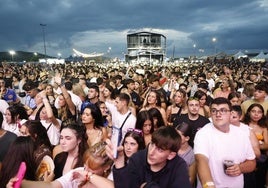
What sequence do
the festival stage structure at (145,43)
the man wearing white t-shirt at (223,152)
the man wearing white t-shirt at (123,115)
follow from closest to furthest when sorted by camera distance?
the man wearing white t-shirt at (223,152) < the man wearing white t-shirt at (123,115) < the festival stage structure at (145,43)

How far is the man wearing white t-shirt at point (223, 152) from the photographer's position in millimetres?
3287

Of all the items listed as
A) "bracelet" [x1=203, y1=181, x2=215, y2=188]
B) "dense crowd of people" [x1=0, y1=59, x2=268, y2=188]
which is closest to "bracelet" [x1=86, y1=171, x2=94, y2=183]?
"dense crowd of people" [x1=0, y1=59, x2=268, y2=188]

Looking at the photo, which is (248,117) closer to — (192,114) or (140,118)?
(192,114)

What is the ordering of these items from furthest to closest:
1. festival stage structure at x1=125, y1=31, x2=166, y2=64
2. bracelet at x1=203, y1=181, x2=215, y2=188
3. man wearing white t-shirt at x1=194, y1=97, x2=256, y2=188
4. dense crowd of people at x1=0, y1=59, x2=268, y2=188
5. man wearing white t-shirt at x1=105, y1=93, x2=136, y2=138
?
festival stage structure at x1=125, y1=31, x2=166, y2=64 < man wearing white t-shirt at x1=105, y1=93, x2=136, y2=138 < man wearing white t-shirt at x1=194, y1=97, x2=256, y2=188 < bracelet at x1=203, y1=181, x2=215, y2=188 < dense crowd of people at x1=0, y1=59, x2=268, y2=188

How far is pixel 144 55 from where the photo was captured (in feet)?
247

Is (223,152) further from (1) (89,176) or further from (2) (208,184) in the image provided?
(1) (89,176)

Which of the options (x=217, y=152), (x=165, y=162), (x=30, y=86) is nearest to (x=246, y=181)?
(x=217, y=152)

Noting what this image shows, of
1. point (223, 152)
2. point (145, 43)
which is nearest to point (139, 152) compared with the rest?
point (223, 152)

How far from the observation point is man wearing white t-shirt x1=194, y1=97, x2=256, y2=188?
10.8 ft

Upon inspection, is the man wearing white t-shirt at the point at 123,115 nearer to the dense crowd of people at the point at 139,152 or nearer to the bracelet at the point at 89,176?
the dense crowd of people at the point at 139,152

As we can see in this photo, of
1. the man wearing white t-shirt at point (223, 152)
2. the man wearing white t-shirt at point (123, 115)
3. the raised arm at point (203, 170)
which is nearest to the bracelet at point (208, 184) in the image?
the raised arm at point (203, 170)

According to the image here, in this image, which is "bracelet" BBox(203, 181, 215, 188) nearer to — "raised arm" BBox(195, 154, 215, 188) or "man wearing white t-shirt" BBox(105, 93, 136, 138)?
"raised arm" BBox(195, 154, 215, 188)

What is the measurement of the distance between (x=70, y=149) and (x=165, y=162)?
1.61 m

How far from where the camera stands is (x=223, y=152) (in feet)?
10.8
